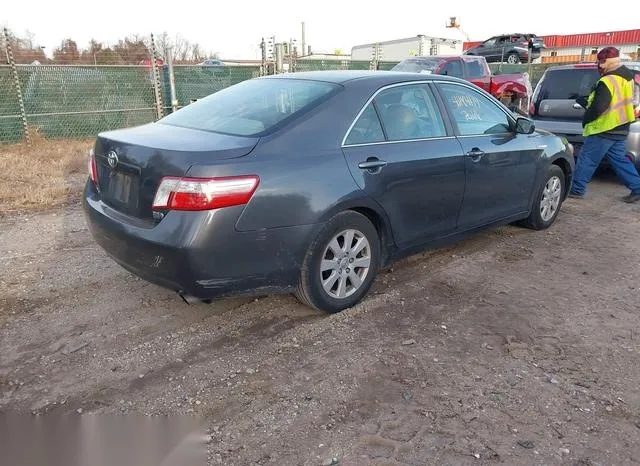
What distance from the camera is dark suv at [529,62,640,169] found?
803 centimetres

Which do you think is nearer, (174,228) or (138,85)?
(174,228)

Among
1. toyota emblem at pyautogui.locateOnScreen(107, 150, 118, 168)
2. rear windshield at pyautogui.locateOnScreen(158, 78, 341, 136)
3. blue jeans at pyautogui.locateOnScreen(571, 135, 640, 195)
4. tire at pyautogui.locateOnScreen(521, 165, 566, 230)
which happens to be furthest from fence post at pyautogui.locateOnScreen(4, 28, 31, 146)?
blue jeans at pyautogui.locateOnScreen(571, 135, 640, 195)

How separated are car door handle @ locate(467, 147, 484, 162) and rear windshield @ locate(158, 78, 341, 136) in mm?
1321

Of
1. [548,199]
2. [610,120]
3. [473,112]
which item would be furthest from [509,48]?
[473,112]

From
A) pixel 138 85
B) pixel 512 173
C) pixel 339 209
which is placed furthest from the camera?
pixel 138 85

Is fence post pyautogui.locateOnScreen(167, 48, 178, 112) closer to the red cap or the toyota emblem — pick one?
the red cap

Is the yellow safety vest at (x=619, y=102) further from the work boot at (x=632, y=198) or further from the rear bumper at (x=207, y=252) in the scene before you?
A: the rear bumper at (x=207, y=252)

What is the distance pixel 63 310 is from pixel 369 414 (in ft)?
7.71

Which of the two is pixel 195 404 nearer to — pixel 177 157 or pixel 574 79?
pixel 177 157

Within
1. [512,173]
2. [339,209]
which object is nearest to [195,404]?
[339,209]

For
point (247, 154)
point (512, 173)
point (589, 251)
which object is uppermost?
point (247, 154)

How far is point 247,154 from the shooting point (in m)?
3.18

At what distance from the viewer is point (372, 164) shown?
12.2 feet

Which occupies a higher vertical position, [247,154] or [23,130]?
[247,154]
